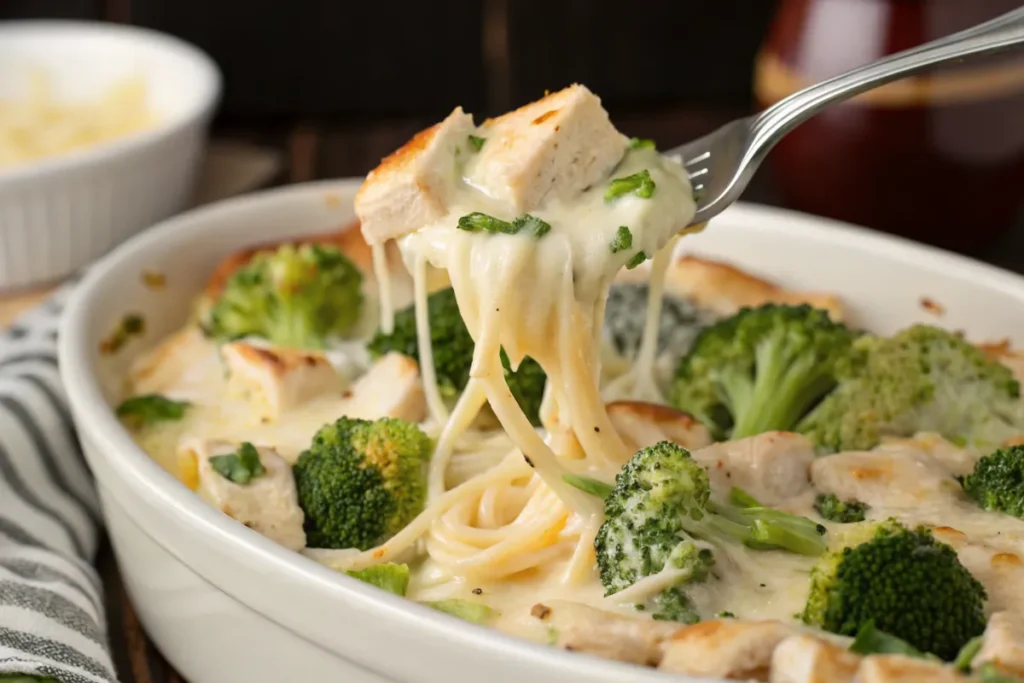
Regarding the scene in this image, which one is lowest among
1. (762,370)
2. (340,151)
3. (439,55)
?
(340,151)

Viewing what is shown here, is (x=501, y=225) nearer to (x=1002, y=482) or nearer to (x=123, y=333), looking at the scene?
(x=1002, y=482)

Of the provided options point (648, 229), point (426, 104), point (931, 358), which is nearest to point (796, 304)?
point (931, 358)

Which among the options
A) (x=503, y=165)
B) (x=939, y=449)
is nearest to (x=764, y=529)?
(x=939, y=449)

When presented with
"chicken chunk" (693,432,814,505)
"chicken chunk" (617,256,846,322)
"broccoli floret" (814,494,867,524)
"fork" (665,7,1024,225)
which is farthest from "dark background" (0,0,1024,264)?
"broccoli floret" (814,494,867,524)

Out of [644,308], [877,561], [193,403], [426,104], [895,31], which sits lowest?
[426,104]

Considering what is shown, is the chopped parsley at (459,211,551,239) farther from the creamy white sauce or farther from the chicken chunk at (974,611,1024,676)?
the chicken chunk at (974,611,1024,676)

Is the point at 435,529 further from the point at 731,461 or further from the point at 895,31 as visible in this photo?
the point at 895,31
